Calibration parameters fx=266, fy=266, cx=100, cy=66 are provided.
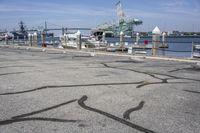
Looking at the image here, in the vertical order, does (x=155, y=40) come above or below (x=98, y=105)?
above

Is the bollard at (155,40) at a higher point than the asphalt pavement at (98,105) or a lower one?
higher

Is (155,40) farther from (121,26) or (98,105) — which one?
(121,26)

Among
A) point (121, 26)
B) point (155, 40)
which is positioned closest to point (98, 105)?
point (155, 40)

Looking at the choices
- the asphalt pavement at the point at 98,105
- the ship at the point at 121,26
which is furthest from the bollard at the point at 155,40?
the ship at the point at 121,26

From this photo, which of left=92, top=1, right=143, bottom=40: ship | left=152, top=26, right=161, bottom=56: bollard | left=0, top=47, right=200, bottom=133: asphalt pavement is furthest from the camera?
left=92, top=1, right=143, bottom=40: ship

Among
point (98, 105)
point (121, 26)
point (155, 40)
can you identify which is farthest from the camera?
point (121, 26)

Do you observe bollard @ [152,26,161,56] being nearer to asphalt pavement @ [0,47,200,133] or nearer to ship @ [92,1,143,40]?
asphalt pavement @ [0,47,200,133]

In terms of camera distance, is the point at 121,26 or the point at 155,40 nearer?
the point at 155,40

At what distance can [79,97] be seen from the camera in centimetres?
609

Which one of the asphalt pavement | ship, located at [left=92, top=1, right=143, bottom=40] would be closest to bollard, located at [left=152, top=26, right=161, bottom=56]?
the asphalt pavement

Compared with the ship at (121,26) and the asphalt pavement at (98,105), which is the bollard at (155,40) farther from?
the ship at (121,26)

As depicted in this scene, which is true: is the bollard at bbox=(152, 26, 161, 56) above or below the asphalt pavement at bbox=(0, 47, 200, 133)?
above

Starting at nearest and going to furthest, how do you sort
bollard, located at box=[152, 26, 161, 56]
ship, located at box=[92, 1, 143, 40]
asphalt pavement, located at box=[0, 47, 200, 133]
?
asphalt pavement, located at box=[0, 47, 200, 133]
bollard, located at box=[152, 26, 161, 56]
ship, located at box=[92, 1, 143, 40]

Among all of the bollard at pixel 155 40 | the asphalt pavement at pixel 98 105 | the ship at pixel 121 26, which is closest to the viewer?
the asphalt pavement at pixel 98 105
